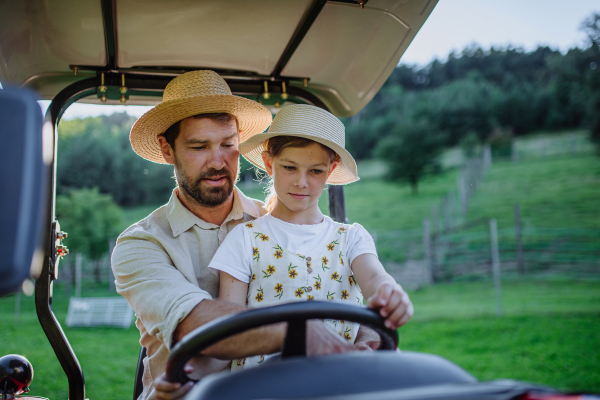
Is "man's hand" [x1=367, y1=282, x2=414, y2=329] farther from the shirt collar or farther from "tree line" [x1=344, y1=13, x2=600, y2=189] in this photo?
"tree line" [x1=344, y1=13, x2=600, y2=189]

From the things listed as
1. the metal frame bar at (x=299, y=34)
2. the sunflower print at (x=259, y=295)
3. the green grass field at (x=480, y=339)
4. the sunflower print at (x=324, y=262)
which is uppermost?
the metal frame bar at (x=299, y=34)

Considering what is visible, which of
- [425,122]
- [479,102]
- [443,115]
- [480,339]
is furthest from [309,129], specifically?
[479,102]

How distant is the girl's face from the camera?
6.34ft

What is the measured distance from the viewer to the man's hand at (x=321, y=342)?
1.24m

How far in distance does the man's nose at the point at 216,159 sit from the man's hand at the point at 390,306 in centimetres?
112

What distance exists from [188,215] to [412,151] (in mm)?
23887

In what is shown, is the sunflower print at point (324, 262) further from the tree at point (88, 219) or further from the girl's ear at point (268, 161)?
the tree at point (88, 219)

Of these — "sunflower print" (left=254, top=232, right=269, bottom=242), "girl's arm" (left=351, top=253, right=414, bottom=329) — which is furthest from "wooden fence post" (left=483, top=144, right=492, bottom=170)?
"girl's arm" (left=351, top=253, right=414, bottom=329)

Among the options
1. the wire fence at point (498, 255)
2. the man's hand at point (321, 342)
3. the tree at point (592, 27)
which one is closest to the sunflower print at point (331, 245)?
the man's hand at point (321, 342)

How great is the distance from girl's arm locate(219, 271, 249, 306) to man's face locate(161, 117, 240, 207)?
46 centimetres

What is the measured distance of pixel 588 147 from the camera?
22.8 m

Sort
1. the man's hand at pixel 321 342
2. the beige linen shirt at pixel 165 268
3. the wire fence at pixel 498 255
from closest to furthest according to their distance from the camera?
the man's hand at pixel 321 342 → the beige linen shirt at pixel 165 268 → the wire fence at pixel 498 255

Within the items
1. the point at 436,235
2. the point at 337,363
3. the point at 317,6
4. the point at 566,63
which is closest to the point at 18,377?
the point at 337,363

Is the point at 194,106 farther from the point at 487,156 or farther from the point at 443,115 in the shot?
the point at 443,115
